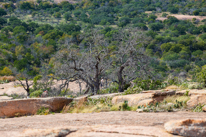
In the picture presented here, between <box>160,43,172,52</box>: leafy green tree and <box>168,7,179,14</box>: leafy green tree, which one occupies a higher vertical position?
<box>168,7,179,14</box>: leafy green tree

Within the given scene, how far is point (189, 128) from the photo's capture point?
14.4ft

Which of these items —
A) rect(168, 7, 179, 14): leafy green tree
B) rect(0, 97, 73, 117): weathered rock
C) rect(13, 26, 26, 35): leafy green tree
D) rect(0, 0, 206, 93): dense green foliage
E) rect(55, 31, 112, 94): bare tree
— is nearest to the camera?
→ rect(0, 97, 73, 117): weathered rock

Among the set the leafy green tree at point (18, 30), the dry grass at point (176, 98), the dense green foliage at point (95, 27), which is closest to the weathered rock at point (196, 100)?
the dry grass at point (176, 98)

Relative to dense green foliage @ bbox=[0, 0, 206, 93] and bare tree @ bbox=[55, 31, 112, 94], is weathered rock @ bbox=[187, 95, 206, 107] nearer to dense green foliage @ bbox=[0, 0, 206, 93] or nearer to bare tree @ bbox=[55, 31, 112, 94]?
bare tree @ bbox=[55, 31, 112, 94]

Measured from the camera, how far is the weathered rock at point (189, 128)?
4.37 metres

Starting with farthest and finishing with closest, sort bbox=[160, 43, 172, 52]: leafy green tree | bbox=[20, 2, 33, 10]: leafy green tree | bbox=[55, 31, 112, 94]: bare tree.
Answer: bbox=[20, 2, 33, 10]: leafy green tree, bbox=[160, 43, 172, 52]: leafy green tree, bbox=[55, 31, 112, 94]: bare tree

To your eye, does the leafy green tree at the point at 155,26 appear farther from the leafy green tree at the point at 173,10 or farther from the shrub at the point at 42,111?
the shrub at the point at 42,111

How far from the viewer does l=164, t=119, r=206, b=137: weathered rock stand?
172 inches

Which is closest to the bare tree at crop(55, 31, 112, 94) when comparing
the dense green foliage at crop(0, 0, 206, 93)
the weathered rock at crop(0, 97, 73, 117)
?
the dense green foliage at crop(0, 0, 206, 93)

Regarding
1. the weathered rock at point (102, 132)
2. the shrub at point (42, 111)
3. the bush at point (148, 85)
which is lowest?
the shrub at point (42, 111)

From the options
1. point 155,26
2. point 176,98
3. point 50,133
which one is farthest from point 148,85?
point 155,26

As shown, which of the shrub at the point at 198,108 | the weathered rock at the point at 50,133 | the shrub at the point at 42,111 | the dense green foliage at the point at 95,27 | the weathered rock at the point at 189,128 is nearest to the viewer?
the weathered rock at the point at 189,128

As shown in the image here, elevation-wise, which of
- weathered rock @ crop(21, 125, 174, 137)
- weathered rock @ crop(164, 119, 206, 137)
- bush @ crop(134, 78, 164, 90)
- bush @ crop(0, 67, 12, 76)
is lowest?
bush @ crop(0, 67, 12, 76)

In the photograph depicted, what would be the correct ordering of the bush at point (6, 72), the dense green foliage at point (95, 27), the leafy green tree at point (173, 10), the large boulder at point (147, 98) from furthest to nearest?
1. the leafy green tree at point (173, 10)
2. the dense green foliage at point (95, 27)
3. the bush at point (6, 72)
4. the large boulder at point (147, 98)
